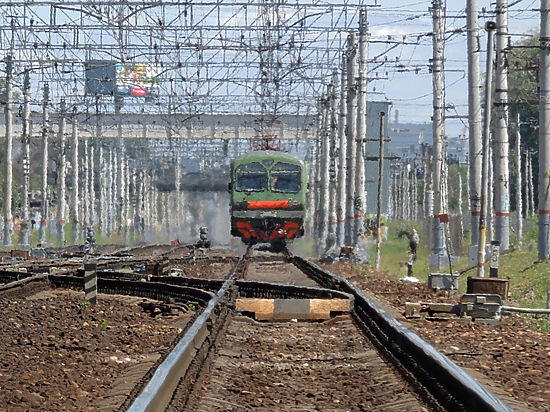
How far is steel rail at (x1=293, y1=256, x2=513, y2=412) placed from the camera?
6.55 m

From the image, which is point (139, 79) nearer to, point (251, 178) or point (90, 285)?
point (251, 178)

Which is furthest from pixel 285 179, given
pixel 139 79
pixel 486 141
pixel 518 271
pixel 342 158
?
pixel 486 141

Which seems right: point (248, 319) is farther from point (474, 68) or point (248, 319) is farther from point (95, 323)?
point (474, 68)

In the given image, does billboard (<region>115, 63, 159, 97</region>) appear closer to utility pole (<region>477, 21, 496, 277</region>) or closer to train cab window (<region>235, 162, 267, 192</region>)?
train cab window (<region>235, 162, 267, 192</region>)

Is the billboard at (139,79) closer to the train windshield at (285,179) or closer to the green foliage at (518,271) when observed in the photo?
the train windshield at (285,179)

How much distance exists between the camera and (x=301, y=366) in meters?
9.93

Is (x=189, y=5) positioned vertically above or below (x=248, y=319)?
above

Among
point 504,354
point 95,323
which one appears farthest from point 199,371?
point 95,323

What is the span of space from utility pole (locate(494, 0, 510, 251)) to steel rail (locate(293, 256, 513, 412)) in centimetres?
1694

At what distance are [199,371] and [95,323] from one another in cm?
533

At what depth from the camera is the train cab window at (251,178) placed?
38656 millimetres

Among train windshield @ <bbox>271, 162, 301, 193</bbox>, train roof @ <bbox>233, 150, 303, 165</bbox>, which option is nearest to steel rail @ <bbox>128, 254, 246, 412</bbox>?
train windshield @ <bbox>271, 162, 301, 193</bbox>

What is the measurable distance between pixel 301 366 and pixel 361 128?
33.4m

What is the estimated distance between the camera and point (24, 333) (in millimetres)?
12703
